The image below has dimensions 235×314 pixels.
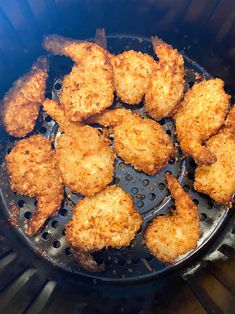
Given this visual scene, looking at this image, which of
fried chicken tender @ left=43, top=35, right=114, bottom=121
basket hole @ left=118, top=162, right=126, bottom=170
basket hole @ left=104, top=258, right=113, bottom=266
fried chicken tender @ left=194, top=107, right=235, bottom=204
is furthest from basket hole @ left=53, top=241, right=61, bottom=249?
fried chicken tender @ left=194, top=107, right=235, bottom=204

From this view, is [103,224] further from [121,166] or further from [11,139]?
[11,139]

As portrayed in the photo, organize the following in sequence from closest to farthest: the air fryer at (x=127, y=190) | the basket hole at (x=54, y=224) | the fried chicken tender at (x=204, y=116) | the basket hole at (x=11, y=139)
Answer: the air fryer at (x=127, y=190) < the fried chicken tender at (x=204, y=116) < the basket hole at (x=54, y=224) < the basket hole at (x=11, y=139)

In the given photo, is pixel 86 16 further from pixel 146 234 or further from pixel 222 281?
pixel 222 281

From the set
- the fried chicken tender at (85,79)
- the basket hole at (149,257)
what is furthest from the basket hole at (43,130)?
the basket hole at (149,257)

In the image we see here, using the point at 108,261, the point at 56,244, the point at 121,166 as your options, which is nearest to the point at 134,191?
the point at 121,166

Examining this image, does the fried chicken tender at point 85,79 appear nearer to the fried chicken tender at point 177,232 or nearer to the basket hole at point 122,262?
the fried chicken tender at point 177,232

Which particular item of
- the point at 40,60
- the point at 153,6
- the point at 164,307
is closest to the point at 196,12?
the point at 153,6
